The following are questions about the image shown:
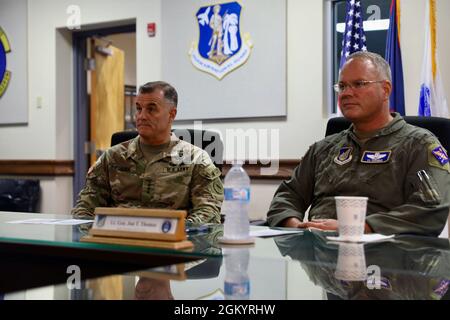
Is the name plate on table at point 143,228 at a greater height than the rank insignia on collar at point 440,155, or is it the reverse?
the rank insignia on collar at point 440,155

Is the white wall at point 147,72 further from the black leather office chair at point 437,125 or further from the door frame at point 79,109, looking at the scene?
the black leather office chair at point 437,125

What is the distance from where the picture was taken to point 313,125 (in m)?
4.00

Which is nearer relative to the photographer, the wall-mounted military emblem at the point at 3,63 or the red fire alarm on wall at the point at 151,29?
the red fire alarm on wall at the point at 151,29

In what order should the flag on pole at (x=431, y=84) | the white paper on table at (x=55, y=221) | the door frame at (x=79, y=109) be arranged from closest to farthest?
the white paper on table at (x=55, y=221), the flag on pole at (x=431, y=84), the door frame at (x=79, y=109)

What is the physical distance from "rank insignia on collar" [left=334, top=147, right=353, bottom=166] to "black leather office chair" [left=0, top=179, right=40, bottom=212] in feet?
12.3

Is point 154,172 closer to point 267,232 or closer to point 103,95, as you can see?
point 267,232

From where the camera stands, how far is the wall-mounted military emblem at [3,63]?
213 inches

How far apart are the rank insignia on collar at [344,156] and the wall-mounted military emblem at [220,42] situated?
2112 mm

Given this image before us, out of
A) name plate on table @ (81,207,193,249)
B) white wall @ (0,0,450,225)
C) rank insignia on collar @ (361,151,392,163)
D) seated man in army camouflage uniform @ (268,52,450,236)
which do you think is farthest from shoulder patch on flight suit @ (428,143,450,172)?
white wall @ (0,0,450,225)

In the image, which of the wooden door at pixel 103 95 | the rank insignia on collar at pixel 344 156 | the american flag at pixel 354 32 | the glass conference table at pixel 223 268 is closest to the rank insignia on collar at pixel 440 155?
the rank insignia on collar at pixel 344 156

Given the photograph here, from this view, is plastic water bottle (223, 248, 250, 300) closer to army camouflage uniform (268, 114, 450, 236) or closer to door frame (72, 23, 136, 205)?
army camouflage uniform (268, 114, 450, 236)

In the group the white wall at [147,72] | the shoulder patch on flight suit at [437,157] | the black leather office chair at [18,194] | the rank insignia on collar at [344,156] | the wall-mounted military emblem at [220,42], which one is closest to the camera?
the shoulder patch on flight suit at [437,157]

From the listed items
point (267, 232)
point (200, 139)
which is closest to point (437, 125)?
point (267, 232)
